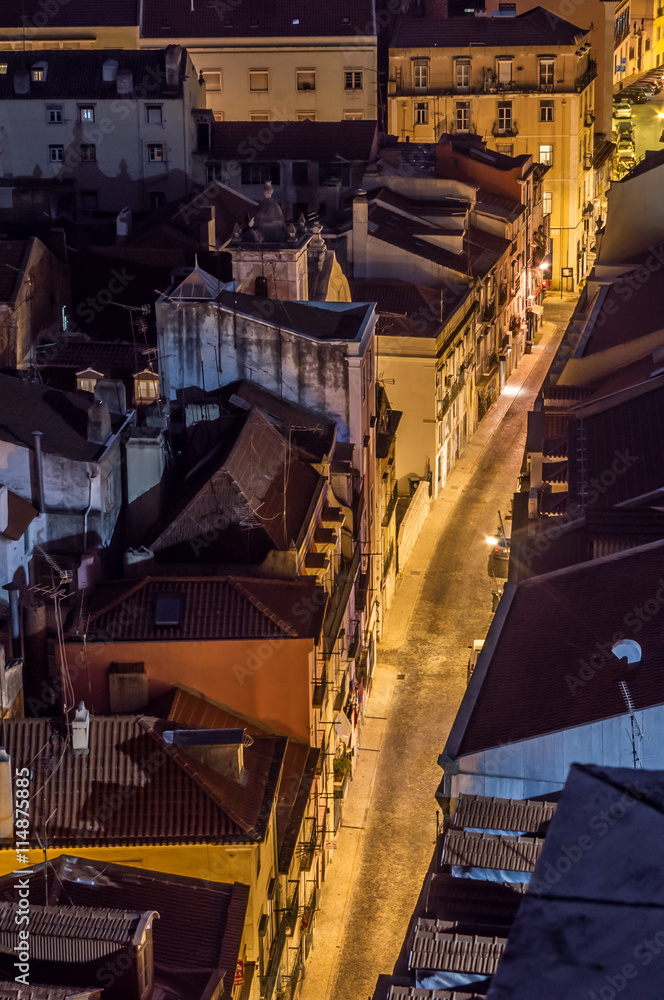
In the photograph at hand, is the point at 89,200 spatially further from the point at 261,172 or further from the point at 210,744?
the point at 210,744

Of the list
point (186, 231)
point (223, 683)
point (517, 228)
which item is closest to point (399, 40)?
point (517, 228)

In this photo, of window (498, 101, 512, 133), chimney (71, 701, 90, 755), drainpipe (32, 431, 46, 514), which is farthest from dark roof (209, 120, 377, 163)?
chimney (71, 701, 90, 755)

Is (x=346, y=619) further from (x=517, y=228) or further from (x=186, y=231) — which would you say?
(x=517, y=228)

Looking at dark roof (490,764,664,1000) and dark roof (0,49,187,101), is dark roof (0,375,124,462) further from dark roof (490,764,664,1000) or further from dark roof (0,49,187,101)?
dark roof (0,49,187,101)

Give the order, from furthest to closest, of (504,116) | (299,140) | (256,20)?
(504,116), (256,20), (299,140)

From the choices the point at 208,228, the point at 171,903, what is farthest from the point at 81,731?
the point at 208,228

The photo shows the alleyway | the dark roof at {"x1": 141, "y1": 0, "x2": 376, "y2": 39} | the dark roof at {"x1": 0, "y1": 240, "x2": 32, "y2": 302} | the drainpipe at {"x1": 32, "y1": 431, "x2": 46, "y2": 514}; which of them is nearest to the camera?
the alleyway
